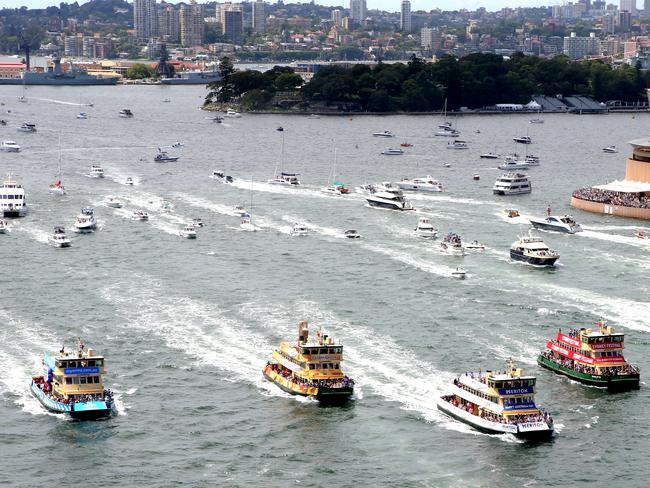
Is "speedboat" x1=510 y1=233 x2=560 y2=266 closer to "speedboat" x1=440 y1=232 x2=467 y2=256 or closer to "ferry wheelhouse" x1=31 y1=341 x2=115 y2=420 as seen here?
"speedboat" x1=440 y1=232 x2=467 y2=256

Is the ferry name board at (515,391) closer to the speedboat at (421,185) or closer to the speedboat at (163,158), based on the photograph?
the speedboat at (421,185)

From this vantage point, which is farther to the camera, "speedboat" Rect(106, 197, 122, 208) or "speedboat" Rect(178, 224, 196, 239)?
"speedboat" Rect(106, 197, 122, 208)

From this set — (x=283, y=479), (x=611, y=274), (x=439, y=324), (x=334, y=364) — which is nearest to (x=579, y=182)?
(x=611, y=274)

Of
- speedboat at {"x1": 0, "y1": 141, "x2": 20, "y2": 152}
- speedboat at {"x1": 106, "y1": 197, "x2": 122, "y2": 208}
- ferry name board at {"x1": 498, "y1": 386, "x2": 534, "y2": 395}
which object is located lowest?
speedboat at {"x1": 0, "y1": 141, "x2": 20, "y2": 152}

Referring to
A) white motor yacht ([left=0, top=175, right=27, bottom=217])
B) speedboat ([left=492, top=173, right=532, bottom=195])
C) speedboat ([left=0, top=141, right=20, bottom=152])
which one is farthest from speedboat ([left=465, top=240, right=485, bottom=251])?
speedboat ([left=0, top=141, right=20, bottom=152])

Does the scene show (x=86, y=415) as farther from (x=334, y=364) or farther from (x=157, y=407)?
(x=334, y=364)

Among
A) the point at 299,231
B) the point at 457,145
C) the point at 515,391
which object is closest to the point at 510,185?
the point at 299,231
